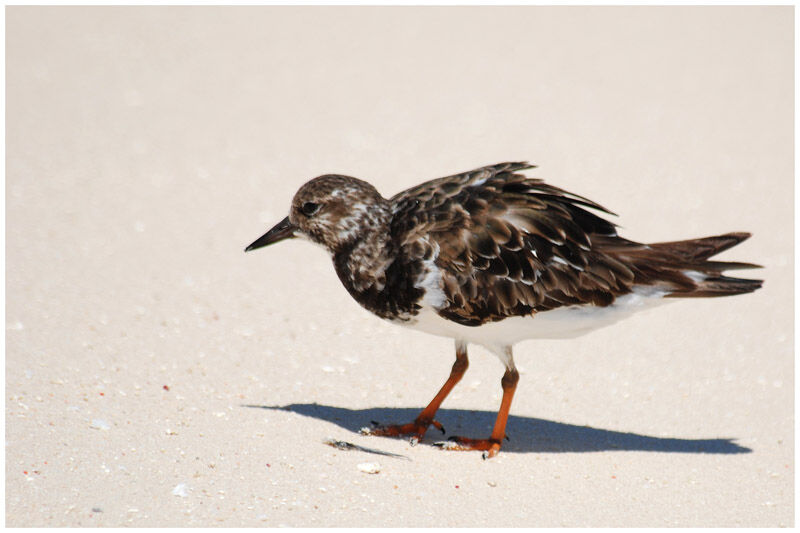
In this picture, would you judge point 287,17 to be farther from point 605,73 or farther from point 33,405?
point 33,405

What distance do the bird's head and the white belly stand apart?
81 cm

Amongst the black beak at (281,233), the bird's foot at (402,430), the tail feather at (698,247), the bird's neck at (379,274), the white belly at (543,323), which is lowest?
the bird's foot at (402,430)

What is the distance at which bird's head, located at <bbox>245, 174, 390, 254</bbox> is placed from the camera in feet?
25.8

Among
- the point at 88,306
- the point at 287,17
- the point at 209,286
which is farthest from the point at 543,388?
the point at 287,17

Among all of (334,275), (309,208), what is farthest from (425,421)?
(334,275)

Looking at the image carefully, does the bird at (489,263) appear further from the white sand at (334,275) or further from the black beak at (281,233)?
the white sand at (334,275)

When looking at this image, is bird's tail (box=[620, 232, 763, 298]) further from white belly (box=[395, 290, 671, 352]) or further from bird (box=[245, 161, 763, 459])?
white belly (box=[395, 290, 671, 352])

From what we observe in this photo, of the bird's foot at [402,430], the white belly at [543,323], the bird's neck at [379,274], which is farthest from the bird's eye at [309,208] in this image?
the bird's foot at [402,430]

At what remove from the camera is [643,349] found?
1063 centimetres

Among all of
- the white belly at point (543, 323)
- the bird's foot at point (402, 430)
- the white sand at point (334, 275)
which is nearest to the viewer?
the white sand at point (334, 275)

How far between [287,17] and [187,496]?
45.3 feet

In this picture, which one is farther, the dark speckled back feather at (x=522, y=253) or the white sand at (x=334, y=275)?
the dark speckled back feather at (x=522, y=253)

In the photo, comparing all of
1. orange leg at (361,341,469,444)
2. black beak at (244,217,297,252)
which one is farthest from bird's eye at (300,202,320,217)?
orange leg at (361,341,469,444)

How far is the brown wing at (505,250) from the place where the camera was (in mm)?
7637
